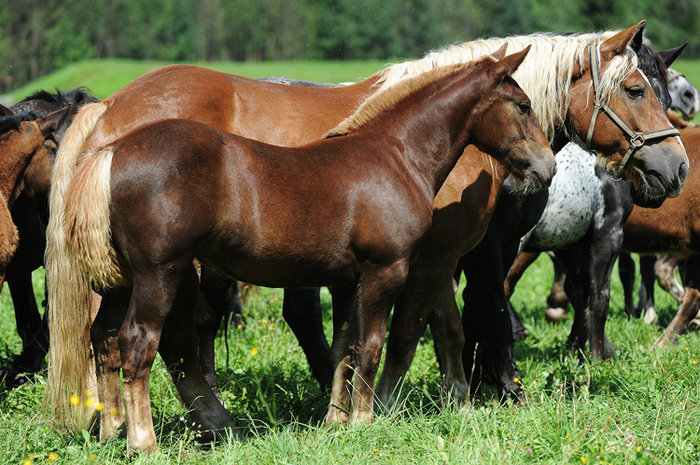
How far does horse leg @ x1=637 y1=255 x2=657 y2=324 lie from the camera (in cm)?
683

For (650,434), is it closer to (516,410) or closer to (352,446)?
(516,410)

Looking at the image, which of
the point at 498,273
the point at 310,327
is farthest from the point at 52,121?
the point at 498,273

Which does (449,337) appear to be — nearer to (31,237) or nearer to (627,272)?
(31,237)

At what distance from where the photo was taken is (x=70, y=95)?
5418mm

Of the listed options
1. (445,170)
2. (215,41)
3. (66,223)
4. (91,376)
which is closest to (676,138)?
(445,170)

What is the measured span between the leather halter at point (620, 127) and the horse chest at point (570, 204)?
2.96 feet

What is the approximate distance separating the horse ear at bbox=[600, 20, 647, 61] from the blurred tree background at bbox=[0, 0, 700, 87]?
199 ft

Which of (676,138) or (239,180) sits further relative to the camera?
(676,138)

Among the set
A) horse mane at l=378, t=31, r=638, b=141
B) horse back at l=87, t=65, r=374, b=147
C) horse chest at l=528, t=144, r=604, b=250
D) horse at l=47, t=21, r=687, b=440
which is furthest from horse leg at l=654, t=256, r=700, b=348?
horse back at l=87, t=65, r=374, b=147

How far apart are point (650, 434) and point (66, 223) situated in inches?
121

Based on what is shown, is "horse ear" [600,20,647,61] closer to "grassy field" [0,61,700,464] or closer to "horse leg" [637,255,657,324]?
"grassy field" [0,61,700,464]

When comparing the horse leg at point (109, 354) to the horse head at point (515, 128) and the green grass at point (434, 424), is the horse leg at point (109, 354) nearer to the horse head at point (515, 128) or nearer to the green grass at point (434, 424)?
the green grass at point (434, 424)

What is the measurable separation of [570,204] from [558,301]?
2.34 m

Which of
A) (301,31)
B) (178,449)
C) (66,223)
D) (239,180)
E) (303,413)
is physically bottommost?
(303,413)
